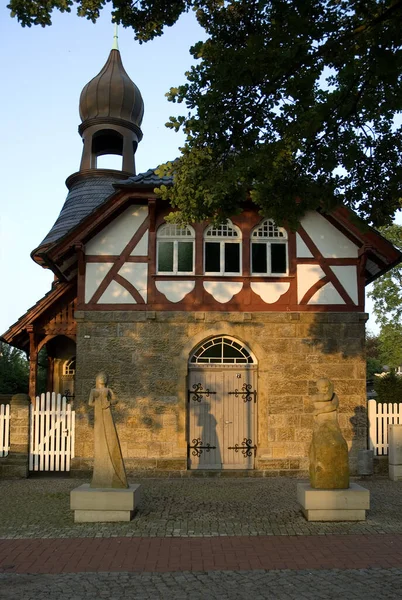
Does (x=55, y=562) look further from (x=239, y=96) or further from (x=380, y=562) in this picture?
(x=239, y=96)

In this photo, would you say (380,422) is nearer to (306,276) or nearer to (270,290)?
(306,276)

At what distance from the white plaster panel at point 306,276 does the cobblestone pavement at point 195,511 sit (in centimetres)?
396

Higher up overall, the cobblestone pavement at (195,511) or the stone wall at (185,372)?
the stone wall at (185,372)

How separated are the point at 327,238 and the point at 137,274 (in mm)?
4201

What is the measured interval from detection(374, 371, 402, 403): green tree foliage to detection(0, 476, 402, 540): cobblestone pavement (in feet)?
7.52

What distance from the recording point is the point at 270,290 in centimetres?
1352

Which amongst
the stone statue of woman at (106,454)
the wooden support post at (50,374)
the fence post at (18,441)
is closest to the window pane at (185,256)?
the fence post at (18,441)

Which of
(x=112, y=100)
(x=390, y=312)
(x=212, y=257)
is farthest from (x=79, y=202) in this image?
(x=390, y=312)

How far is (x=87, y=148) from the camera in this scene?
72.4ft

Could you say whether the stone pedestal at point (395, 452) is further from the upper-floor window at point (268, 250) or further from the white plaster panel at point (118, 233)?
the white plaster panel at point (118, 233)

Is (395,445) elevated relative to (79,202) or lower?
lower

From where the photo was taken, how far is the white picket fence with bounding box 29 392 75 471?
1291 centimetres

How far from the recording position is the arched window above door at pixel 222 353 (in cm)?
Result: 1348

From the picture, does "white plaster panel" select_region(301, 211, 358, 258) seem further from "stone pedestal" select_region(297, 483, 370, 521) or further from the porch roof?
"stone pedestal" select_region(297, 483, 370, 521)
